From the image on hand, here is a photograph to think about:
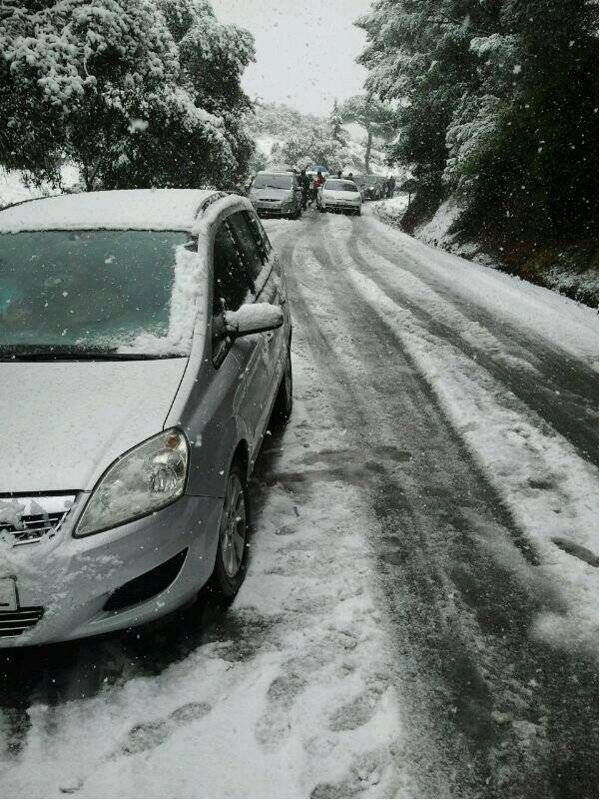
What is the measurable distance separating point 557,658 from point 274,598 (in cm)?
128

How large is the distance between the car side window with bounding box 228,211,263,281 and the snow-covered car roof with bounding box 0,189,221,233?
0.28 meters

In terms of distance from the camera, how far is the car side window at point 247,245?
418 cm

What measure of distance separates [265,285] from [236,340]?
1177mm

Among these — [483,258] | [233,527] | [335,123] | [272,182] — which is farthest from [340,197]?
[335,123]

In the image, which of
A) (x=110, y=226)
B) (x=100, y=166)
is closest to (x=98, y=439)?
(x=110, y=226)

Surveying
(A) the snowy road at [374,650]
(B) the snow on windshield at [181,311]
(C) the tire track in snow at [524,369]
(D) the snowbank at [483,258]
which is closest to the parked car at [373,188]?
(D) the snowbank at [483,258]

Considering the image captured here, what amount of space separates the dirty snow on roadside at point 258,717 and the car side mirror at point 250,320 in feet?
4.05

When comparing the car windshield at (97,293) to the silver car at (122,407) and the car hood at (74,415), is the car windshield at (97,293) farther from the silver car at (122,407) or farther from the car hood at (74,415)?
the car hood at (74,415)

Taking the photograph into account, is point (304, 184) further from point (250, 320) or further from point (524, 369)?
point (250, 320)

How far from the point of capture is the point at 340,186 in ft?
90.3

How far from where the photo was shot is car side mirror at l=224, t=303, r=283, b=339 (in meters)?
3.14

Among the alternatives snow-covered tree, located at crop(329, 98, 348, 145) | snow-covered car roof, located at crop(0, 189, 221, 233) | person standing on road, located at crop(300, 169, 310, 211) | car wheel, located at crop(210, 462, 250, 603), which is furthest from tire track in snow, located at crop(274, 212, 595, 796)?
snow-covered tree, located at crop(329, 98, 348, 145)

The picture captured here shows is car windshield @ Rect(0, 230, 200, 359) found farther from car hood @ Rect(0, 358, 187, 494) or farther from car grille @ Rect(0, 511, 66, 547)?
car grille @ Rect(0, 511, 66, 547)

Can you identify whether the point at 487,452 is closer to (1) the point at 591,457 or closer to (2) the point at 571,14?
(1) the point at 591,457
